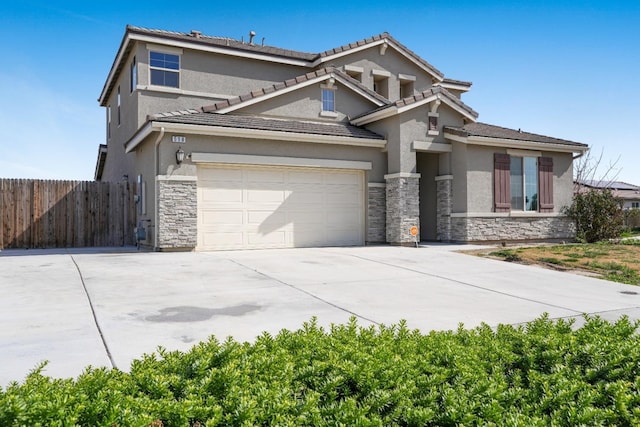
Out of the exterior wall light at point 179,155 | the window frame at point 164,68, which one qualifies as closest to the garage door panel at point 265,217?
the exterior wall light at point 179,155

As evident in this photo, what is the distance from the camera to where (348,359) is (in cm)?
321

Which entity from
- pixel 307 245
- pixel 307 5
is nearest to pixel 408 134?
pixel 307 245

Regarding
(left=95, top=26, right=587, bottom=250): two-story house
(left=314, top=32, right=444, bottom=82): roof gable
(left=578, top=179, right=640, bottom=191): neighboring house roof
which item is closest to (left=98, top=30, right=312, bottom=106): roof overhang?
(left=95, top=26, right=587, bottom=250): two-story house

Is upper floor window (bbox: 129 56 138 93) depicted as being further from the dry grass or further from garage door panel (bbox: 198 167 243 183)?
the dry grass

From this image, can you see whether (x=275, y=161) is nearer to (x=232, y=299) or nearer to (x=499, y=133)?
(x=232, y=299)

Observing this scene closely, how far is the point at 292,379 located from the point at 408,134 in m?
12.3

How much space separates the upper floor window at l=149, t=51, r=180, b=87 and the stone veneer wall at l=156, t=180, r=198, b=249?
554cm

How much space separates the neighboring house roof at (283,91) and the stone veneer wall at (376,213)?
355cm

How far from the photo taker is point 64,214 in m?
14.7

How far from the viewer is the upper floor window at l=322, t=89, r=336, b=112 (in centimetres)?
1562

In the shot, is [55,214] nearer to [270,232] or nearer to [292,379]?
[270,232]

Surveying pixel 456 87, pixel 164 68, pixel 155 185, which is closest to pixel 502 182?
pixel 456 87

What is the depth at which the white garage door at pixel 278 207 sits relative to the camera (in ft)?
42.4

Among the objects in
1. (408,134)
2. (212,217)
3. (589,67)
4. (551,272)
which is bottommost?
(551,272)
